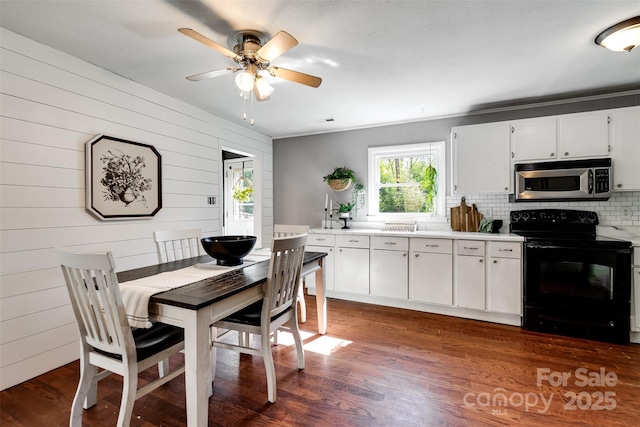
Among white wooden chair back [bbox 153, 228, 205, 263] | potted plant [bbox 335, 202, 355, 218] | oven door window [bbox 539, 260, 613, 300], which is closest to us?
white wooden chair back [bbox 153, 228, 205, 263]

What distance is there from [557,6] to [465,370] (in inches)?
97.7

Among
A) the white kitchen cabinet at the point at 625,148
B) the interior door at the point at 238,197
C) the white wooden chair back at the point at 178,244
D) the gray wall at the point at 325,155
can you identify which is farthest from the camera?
the interior door at the point at 238,197

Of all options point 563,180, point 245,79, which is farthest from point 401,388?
point 563,180

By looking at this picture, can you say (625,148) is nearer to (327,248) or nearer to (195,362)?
(327,248)

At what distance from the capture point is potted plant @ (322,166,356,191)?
4.14 metres

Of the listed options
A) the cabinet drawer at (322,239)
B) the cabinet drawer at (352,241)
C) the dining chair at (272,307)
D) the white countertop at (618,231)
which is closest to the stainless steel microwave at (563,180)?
the white countertop at (618,231)

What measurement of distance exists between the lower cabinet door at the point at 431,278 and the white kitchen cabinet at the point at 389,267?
0.30 ft

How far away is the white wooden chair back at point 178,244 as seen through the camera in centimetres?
237

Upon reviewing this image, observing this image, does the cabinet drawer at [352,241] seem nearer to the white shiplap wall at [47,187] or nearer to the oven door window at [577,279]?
the oven door window at [577,279]

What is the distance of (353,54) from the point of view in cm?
226

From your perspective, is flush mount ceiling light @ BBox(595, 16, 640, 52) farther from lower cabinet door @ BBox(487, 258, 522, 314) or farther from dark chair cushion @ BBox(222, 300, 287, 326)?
dark chair cushion @ BBox(222, 300, 287, 326)

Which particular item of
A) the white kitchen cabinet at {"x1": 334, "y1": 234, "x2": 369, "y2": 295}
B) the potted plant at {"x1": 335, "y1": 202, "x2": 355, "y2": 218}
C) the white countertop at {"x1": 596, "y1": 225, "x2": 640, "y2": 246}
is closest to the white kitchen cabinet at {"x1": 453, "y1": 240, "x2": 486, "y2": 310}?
the white kitchen cabinet at {"x1": 334, "y1": 234, "x2": 369, "y2": 295}

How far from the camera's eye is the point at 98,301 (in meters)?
1.38

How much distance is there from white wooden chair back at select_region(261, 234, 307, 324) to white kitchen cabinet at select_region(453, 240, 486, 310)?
1.99m
